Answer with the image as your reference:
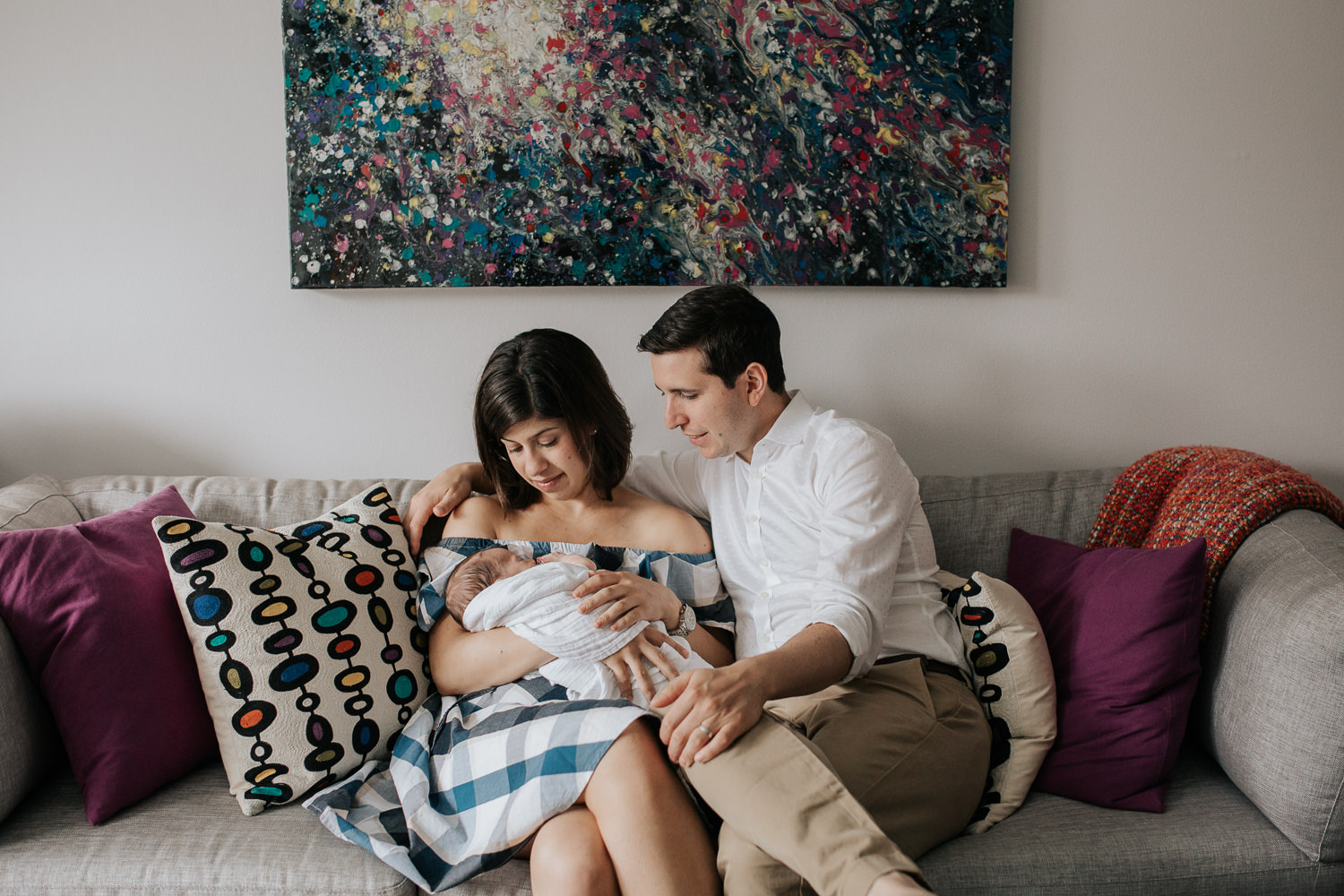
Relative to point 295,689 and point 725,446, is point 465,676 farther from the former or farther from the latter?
point 725,446

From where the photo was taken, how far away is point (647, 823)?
117cm

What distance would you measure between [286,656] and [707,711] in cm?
73

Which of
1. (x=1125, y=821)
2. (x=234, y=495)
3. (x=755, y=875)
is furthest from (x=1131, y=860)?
(x=234, y=495)

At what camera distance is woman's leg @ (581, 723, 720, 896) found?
114 centimetres

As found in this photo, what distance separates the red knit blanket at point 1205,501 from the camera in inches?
60.9

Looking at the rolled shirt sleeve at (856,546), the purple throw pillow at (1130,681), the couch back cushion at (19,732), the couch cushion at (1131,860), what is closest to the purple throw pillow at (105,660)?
the couch back cushion at (19,732)

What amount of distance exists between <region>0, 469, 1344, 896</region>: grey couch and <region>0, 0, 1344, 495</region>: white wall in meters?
0.71

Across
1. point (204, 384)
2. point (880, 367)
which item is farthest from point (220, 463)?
point (880, 367)

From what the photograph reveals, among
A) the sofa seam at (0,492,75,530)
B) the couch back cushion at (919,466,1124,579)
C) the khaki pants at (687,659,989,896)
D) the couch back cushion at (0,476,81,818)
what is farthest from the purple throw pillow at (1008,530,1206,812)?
the sofa seam at (0,492,75,530)

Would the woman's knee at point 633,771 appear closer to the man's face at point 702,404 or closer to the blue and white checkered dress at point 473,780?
the blue and white checkered dress at point 473,780

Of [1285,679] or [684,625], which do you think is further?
[684,625]

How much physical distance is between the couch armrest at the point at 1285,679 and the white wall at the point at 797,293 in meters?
0.67

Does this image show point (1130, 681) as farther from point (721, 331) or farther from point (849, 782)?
point (721, 331)

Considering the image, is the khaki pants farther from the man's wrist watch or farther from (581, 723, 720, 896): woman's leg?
the man's wrist watch
